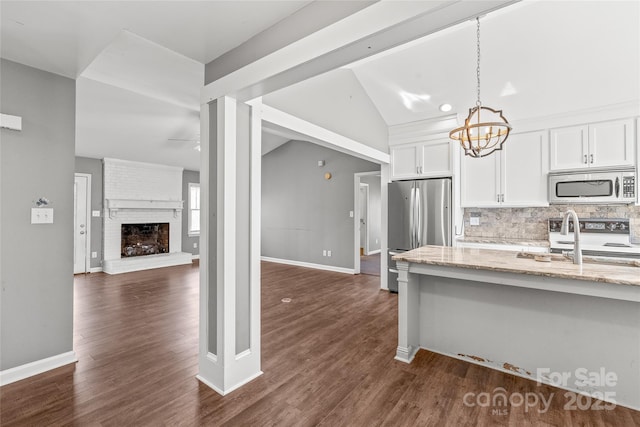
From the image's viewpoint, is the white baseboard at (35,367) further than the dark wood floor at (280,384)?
Yes

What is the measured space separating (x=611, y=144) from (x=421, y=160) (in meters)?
2.11

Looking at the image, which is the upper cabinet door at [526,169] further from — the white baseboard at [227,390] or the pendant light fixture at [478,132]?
the white baseboard at [227,390]

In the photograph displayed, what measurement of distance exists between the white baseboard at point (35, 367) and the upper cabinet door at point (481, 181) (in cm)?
474

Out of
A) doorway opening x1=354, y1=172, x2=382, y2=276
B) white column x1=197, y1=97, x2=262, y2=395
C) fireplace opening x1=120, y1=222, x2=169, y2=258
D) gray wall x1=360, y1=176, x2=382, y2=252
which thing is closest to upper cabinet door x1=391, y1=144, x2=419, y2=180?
white column x1=197, y1=97, x2=262, y2=395

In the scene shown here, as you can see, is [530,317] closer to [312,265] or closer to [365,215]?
[312,265]

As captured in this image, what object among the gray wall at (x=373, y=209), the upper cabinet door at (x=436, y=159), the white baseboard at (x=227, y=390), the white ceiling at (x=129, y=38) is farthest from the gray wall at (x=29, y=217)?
the gray wall at (x=373, y=209)

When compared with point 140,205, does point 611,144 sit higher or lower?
higher

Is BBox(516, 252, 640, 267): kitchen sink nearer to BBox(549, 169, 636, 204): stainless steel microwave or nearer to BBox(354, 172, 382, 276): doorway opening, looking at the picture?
BBox(549, 169, 636, 204): stainless steel microwave

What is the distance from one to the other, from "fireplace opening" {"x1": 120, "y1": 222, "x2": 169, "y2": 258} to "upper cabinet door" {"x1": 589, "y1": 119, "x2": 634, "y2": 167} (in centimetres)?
784

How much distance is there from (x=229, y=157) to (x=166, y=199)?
572 centimetres

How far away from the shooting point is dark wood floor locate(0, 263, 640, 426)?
1833 mm

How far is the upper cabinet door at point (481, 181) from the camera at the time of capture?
409 cm

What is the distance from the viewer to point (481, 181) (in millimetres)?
4203

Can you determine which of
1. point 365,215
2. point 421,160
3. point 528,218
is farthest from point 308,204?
point 528,218
